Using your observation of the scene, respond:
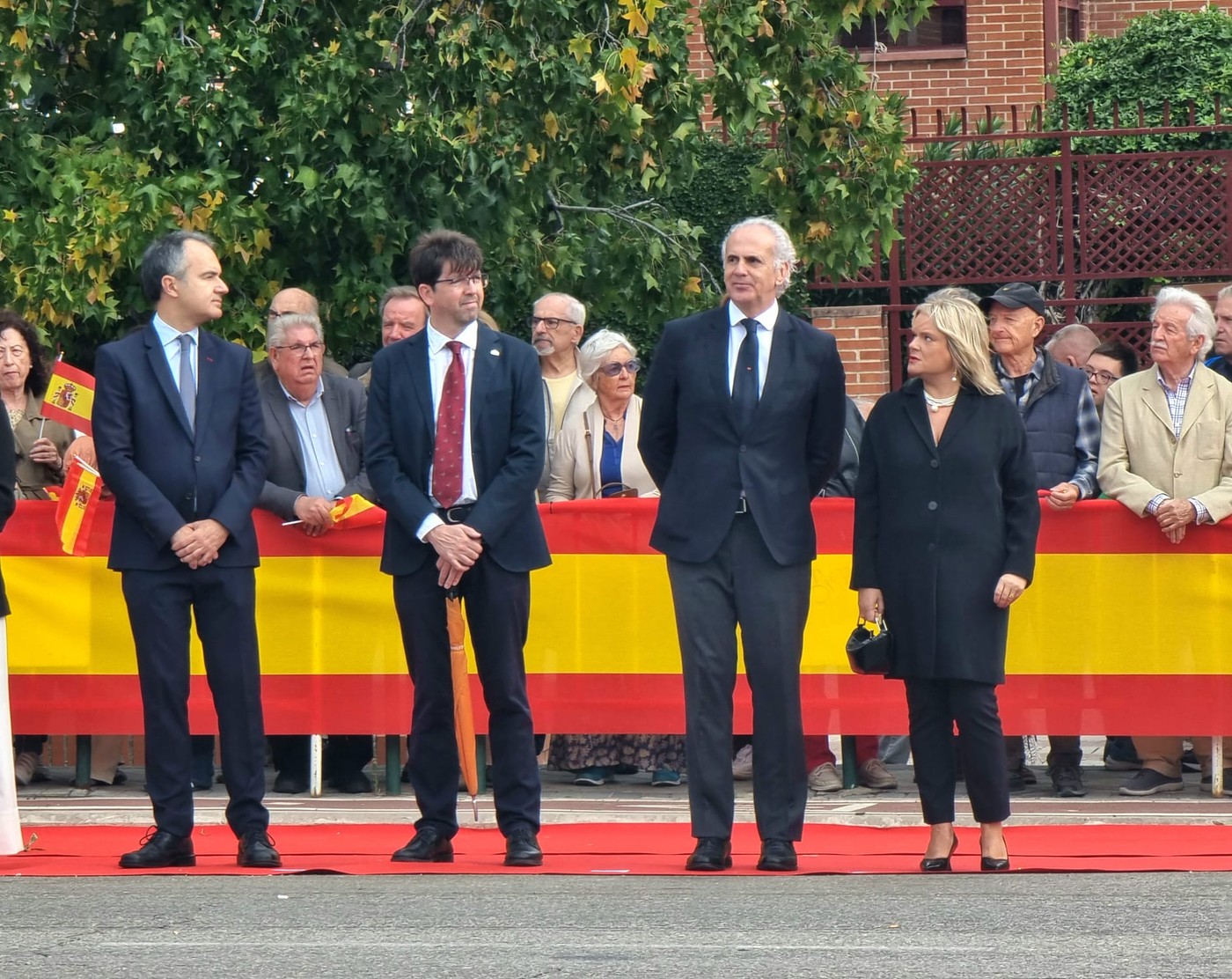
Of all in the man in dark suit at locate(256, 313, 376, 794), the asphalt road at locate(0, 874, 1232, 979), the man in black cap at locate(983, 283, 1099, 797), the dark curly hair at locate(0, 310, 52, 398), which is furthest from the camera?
the dark curly hair at locate(0, 310, 52, 398)

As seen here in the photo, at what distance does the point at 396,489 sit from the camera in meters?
8.38

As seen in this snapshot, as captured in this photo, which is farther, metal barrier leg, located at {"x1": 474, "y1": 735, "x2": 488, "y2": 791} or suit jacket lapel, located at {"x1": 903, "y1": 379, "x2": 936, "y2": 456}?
metal barrier leg, located at {"x1": 474, "y1": 735, "x2": 488, "y2": 791}

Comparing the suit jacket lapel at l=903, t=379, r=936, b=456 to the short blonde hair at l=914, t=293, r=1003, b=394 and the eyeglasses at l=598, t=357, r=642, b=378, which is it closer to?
the short blonde hair at l=914, t=293, r=1003, b=394

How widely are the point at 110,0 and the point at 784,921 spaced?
7.50 m

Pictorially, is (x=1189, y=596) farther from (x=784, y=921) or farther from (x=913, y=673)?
(x=784, y=921)

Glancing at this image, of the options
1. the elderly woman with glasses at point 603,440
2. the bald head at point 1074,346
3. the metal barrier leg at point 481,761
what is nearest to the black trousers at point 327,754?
the metal barrier leg at point 481,761

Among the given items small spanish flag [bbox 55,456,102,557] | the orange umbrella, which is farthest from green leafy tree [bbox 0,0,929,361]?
the orange umbrella

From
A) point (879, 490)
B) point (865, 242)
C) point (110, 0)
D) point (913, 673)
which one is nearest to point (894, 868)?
point (913, 673)

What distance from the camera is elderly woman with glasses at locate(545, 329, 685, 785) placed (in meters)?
10.8

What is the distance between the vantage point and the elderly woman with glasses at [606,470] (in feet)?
35.3

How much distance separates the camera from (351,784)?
1070cm

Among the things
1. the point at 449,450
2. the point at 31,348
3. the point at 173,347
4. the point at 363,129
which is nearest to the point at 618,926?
the point at 449,450

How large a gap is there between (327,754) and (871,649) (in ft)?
11.2

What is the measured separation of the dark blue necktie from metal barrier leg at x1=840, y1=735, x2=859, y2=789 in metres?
2.61
